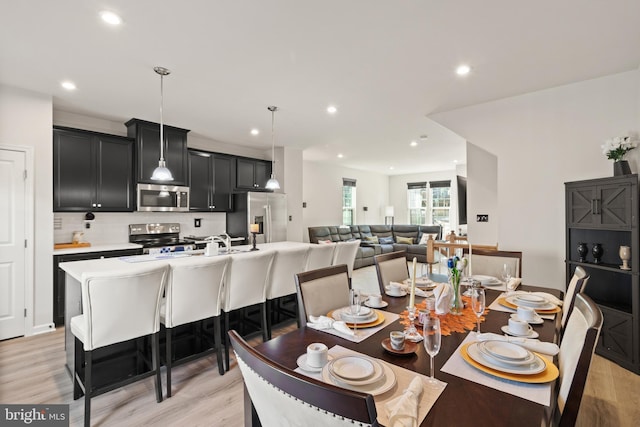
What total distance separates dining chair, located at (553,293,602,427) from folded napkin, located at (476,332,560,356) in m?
0.03

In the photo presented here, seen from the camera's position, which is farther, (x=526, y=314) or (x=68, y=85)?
(x=68, y=85)

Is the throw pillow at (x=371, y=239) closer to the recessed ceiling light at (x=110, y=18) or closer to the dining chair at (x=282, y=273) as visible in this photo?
the dining chair at (x=282, y=273)

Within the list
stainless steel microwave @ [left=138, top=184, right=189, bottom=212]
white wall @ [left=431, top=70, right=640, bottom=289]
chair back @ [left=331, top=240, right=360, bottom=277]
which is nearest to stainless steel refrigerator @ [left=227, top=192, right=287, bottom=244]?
stainless steel microwave @ [left=138, top=184, right=189, bottom=212]

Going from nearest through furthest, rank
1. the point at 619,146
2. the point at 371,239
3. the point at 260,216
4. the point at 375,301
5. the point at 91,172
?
1. the point at 375,301
2. the point at 619,146
3. the point at 91,172
4. the point at 260,216
5. the point at 371,239

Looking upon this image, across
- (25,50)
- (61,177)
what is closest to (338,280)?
(25,50)

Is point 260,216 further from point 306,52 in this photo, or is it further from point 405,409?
point 405,409

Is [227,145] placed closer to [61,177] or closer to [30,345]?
[61,177]

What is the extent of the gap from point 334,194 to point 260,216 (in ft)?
11.6

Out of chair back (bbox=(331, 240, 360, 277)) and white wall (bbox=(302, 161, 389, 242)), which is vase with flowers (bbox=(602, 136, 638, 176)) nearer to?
chair back (bbox=(331, 240, 360, 277))

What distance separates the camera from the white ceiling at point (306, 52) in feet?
6.86

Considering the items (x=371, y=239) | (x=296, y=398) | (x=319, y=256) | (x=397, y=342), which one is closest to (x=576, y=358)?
(x=397, y=342)

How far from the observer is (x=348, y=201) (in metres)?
9.38

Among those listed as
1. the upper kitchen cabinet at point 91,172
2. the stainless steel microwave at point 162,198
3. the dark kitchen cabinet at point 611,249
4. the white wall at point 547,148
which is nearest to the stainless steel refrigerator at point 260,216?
the stainless steel microwave at point 162,198

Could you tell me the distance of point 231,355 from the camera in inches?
112
